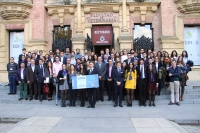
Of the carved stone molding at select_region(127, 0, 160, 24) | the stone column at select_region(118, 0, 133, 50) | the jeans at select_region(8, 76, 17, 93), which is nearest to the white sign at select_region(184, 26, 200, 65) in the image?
the carved stone molding at select_region(127, 0, 160, 24)

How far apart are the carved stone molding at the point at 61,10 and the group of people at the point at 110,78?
5.32 m

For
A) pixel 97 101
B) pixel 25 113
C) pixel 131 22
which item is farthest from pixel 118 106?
pixel 131 22

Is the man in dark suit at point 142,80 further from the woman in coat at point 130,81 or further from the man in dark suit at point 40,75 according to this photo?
the man in dark suit at point 40,75

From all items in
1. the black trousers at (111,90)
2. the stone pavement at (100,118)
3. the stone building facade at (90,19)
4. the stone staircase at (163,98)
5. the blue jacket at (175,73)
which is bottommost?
the stone pavement at (100,118)

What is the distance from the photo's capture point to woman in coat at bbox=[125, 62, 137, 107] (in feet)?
30.1

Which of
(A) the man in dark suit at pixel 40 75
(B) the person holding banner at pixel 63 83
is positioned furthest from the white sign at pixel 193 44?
(A) the man in dark suit at pixel 40 75

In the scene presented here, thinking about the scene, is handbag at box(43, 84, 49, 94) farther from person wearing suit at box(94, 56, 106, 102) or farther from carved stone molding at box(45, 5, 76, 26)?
carved stone molding at box(45, 5, 76, 26)

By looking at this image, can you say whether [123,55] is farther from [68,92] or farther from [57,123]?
[57,123]

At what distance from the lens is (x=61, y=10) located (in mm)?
14562

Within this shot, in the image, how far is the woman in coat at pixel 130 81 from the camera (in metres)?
9.16

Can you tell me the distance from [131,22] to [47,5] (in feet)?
20.1

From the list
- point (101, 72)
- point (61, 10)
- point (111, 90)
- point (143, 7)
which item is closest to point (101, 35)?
point (61, 10)

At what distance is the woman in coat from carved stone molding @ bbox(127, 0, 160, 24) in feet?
20.7

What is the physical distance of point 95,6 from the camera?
1430cm
